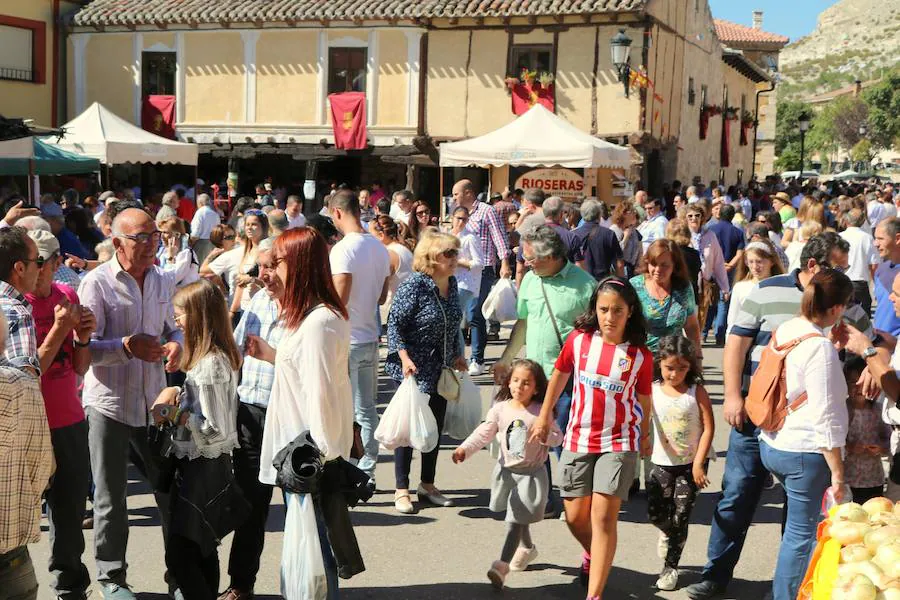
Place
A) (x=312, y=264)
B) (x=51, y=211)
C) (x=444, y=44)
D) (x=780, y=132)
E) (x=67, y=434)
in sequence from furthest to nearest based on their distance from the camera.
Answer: (x=780, y=132), (x=444, y=44), (x=51, y=211), (x=67, y=434), (x=312, y=264)

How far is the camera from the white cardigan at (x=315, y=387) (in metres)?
4.60

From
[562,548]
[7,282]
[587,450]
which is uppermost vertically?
[7,282]

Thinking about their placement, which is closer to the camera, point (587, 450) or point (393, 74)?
point (587, 450)

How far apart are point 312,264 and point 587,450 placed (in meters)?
1.64

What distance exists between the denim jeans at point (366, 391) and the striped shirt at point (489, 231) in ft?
17.9

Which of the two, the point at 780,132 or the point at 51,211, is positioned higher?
the point at 780,132

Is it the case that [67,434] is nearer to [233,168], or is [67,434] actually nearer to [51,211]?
[51,211]

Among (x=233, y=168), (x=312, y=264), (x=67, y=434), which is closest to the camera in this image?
(x=312, y=264)

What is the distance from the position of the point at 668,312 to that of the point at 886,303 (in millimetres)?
1356

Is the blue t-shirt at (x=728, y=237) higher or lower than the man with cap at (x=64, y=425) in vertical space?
higher

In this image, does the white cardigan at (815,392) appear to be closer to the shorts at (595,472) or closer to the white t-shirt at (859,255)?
the shorts at (595,472)

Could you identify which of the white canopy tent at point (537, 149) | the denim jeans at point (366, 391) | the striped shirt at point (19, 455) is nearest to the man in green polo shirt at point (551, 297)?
the denim jeans at point (366, 391)

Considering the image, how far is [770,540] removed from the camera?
668 centimetres

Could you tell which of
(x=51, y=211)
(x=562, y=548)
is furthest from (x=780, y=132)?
(x=562, y=548)
